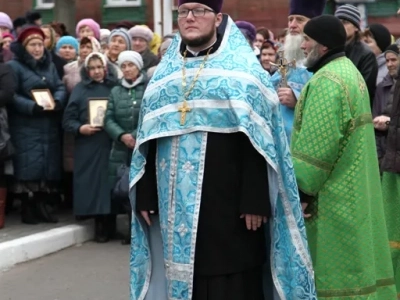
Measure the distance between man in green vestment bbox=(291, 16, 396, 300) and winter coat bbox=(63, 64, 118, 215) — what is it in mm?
4434

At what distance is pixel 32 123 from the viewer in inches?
388

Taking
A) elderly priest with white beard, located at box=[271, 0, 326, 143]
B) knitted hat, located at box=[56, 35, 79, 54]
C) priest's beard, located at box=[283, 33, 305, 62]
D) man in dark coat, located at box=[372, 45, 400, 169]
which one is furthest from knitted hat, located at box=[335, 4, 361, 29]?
knitted hat, located at box=[56, 35, 79, 54]

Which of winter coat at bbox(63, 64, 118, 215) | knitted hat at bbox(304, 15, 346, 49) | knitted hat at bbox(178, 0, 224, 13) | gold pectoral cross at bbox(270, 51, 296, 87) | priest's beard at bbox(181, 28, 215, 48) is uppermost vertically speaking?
knitted hat at bbox(178, 0, 224, 13)

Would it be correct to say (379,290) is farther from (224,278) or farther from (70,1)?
(70,1)

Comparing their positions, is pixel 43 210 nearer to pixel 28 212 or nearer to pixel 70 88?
pixel 28 212

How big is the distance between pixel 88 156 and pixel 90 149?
71 millimetres

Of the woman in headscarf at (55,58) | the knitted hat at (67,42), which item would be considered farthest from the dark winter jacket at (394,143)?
the knitted hat at (67,42)

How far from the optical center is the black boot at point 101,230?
33.1 feet

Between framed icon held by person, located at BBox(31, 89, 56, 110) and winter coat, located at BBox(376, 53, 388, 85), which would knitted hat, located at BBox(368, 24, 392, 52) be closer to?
winter coat, located at BBox(376, 53, 388, 85)

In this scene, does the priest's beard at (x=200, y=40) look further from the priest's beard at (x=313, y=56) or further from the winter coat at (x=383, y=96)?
the winter coat at (x=383, y=96)

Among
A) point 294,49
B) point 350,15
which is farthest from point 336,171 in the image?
point 350,15

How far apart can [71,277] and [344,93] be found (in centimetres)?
365

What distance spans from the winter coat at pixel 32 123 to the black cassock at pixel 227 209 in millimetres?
5049

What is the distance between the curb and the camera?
882 centimetres
